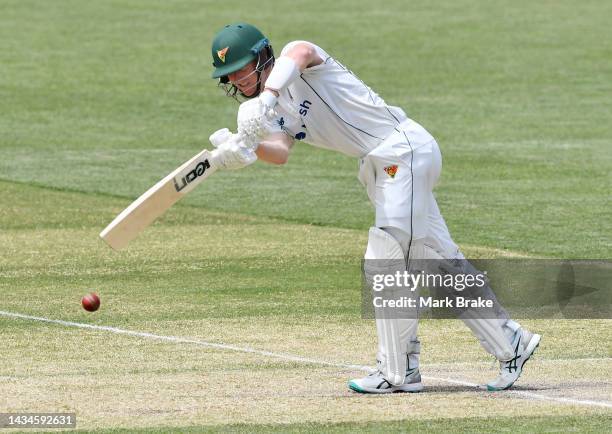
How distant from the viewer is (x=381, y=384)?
9.02 meters

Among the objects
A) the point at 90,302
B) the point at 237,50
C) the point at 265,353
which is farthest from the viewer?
the point at 90,302

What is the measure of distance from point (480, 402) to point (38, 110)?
1775 centimetres

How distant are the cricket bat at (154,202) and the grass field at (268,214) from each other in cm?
87

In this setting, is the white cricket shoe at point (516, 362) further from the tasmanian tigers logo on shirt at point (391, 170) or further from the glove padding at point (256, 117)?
the glove padding at point (256, 117)

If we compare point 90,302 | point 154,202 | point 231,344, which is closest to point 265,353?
point 231,344

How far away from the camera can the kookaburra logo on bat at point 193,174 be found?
9039 mm

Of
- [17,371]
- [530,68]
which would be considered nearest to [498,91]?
[530,68]

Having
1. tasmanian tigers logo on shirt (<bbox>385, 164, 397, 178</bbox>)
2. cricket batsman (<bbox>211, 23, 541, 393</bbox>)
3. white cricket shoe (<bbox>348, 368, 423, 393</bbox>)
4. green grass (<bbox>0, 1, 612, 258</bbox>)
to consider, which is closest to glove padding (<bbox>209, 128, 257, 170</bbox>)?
cricket batsman (<bbox>211, 23, 541, 393</bbox>)

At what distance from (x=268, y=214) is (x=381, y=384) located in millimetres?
8313

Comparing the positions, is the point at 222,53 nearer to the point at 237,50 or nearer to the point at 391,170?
the point at 237,50

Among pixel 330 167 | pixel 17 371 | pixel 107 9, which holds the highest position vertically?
pixel 17 371

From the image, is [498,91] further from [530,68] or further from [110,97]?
[110,97]

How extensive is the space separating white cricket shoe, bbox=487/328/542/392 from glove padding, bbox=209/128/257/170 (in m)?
1.87

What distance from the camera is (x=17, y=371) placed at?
376 inches
